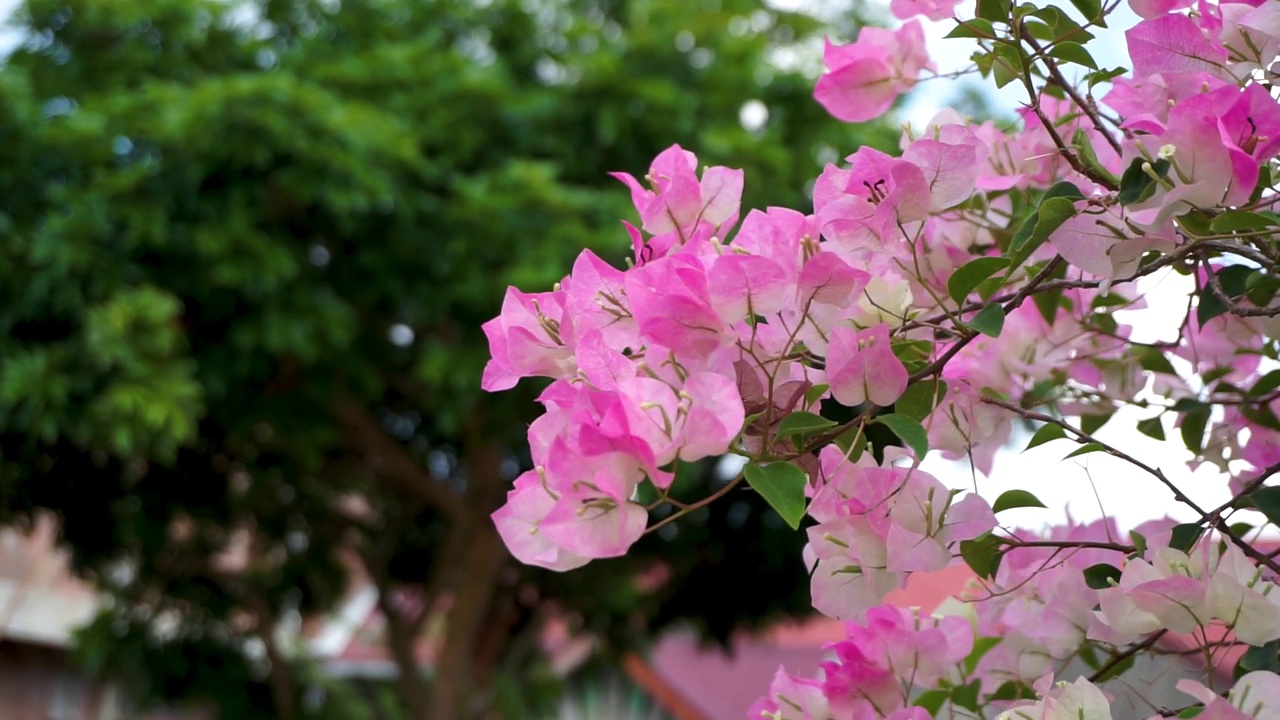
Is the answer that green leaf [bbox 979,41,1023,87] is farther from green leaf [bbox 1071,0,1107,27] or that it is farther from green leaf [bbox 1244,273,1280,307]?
green leaf [bbox 1244,273,1280,307]

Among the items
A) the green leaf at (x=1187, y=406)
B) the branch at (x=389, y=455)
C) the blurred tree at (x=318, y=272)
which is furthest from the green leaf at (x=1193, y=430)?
the branch at (x=389, y=455)

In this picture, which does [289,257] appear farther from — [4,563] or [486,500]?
[4,563]

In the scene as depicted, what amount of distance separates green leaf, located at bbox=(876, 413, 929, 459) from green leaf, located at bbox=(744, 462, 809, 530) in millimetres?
45

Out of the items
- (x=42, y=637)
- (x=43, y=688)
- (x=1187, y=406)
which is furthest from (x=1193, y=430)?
(x=43, y=688)

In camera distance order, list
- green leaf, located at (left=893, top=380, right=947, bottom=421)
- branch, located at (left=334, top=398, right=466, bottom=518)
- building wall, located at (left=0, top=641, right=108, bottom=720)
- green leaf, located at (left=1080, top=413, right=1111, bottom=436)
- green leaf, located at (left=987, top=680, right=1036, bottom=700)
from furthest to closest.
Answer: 1. building wall, located at (left=0, top=641, right=108, bottom=720)
2. branch, located at (left=334, top=398, right=466, bottom=518)
3. green leaf, located at (left=1080, top=413, right=1111, bottom=436)
4. green leaf, located at (left=987, top=680, right=1036, bottom=700)
5. green leaf, located at (left=893, top=380, right=947, bottom=421)

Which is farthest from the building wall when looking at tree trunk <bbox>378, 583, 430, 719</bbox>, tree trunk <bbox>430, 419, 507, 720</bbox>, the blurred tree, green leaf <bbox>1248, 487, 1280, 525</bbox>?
green leaf <bbox>1248, 487, 1280, 525</bbox>

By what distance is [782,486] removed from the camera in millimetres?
454

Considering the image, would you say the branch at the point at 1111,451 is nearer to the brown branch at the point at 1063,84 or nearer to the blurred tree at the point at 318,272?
the brown branch at the point at 1063,84

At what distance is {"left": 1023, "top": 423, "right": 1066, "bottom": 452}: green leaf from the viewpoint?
1.92 ft

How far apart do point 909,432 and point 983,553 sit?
10 cm

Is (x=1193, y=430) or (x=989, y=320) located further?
(x=1193, y=430)

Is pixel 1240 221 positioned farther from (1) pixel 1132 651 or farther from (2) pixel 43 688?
(2) pixel 43 688

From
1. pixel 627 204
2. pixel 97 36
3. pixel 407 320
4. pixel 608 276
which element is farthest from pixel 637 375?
pixel 97 36

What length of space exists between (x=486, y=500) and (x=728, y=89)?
1.52 metres
